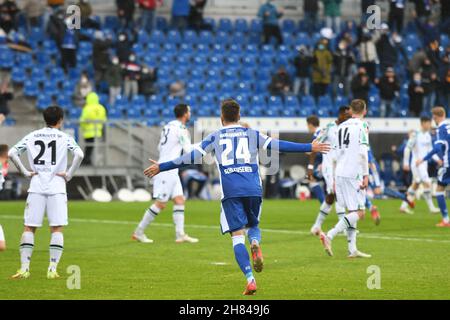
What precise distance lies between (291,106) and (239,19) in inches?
208

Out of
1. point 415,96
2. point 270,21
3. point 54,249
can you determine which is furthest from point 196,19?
point 54,249

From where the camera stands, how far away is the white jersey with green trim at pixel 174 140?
19156 mm

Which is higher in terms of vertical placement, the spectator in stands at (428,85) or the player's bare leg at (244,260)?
the spectator in stands at (428,85)

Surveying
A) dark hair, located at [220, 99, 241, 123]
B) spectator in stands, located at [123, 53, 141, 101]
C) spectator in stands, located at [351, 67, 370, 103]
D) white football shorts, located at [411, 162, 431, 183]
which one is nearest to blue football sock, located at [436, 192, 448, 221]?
white football shorts, located at [411, 162, 431, 183]

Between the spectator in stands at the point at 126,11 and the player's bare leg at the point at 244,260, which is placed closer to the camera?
the player's bare leg at the point at 244,260

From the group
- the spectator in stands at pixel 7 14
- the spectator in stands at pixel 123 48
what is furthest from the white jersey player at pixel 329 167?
the spectator in stands at pixel 7 14

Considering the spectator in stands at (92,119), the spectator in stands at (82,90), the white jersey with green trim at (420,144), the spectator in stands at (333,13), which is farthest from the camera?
the spectator in stands at (333,13)

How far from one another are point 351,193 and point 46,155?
5.06 metres

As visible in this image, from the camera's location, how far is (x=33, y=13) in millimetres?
37219

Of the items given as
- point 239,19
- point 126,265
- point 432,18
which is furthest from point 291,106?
point 126,265

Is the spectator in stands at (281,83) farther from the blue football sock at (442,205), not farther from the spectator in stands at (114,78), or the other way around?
the blue football sock at (442,205)

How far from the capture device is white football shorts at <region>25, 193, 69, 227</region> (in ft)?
44.9

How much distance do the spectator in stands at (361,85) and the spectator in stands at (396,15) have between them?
4.09 metres
